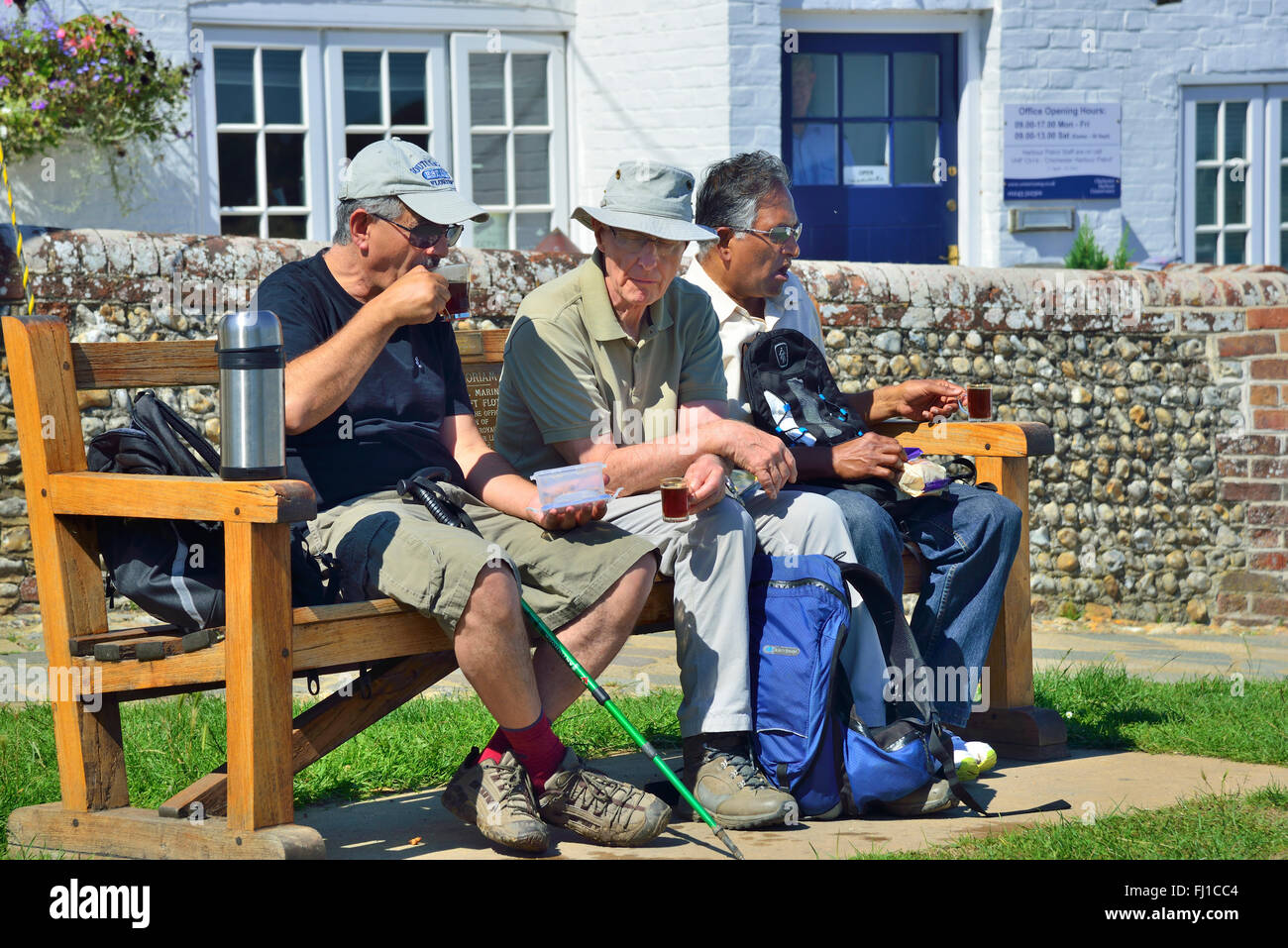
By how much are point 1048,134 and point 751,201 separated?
682 centimetres

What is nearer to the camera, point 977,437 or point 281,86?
point 977,437

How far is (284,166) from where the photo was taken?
30.6ft

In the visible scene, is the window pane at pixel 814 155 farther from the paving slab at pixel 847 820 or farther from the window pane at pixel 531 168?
the paving slab at pixel 847 820

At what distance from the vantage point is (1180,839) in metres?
3.25

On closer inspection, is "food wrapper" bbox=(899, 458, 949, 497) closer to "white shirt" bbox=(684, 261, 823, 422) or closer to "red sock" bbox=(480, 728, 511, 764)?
"white shirt" bbox=(684, 261, 823, 422)

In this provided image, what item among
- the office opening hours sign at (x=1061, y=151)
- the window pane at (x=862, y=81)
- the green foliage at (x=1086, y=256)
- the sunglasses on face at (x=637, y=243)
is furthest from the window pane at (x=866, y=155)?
the sunglasses on face at (x=637, y=243)

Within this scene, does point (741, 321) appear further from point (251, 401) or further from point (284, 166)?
point (284, 166)

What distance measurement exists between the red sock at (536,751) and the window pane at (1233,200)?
932 centimetres

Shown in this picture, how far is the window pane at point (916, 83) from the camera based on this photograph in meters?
10.4

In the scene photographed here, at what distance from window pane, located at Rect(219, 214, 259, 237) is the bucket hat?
5.90 metres

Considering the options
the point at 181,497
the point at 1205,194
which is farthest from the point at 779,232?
the point at 1205,194

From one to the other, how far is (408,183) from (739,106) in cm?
635
